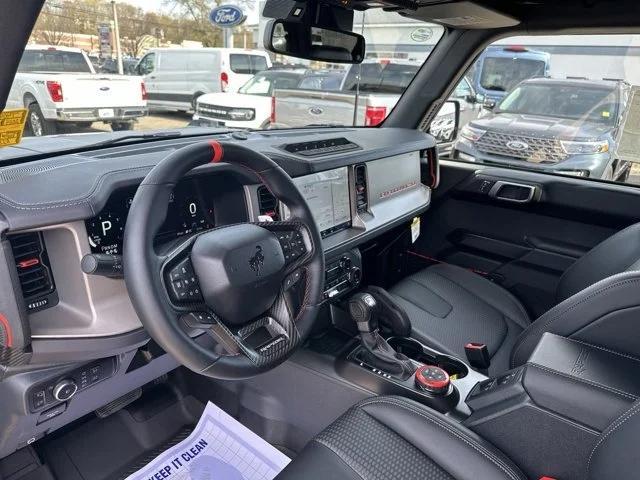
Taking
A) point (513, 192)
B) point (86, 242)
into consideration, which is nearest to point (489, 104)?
point (513, 192)

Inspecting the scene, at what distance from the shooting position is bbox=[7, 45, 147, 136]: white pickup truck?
2.52m

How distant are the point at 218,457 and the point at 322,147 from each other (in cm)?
123

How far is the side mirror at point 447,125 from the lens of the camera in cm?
308

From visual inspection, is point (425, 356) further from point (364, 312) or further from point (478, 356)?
point (364, 312)

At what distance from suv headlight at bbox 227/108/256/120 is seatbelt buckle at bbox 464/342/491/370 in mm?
3602

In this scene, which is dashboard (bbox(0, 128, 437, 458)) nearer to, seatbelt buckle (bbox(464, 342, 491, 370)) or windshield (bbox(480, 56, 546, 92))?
seatbelt buckle (bbox(464, 342, 491, 370))

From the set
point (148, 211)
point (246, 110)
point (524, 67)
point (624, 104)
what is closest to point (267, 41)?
point (148, 211)

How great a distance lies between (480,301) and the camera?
2.37 meters

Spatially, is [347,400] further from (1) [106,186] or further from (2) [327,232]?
(1) [106,186]

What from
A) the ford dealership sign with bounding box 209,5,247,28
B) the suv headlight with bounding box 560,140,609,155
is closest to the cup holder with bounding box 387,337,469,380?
the suv headlight with bounding box 560,140,609,155

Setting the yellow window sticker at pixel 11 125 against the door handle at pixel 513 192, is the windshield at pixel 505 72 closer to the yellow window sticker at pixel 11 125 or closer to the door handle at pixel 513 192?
the door handle at pixel 513 192

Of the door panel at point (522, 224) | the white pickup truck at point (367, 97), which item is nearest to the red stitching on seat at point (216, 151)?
the white pickup truck at point (367, 97)

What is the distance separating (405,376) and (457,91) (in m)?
1.88

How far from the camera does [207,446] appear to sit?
1791 millimetres
